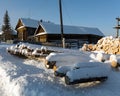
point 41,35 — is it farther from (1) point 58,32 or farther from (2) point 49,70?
(2) point 49,70

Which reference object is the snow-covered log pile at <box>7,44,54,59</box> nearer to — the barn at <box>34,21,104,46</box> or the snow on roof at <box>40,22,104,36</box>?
the barn at <box>34,21,104,46</box>

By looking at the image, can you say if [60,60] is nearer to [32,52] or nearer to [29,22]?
[32,52]

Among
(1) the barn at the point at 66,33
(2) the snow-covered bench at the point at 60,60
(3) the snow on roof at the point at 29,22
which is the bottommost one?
(2) the snow-covered bench at the point at 60,60

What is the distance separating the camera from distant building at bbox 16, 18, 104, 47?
41812 mm

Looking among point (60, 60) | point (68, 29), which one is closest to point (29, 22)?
point (68, 29)

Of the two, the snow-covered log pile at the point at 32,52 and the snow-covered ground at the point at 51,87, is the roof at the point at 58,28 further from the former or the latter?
the snow-covered ground at the point at 51,87

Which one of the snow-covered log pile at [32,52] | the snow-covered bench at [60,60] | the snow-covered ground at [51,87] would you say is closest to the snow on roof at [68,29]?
the snow-covered log pile at [32,52]

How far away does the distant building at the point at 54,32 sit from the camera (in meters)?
41.8

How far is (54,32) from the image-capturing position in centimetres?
4138

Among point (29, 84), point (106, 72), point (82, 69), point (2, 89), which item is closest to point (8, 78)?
point (2, 89)

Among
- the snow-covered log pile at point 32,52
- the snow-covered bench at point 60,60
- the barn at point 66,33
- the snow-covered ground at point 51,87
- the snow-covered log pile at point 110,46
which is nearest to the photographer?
the snow-covered ground at point 51,87

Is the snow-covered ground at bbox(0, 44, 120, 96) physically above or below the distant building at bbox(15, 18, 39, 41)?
below

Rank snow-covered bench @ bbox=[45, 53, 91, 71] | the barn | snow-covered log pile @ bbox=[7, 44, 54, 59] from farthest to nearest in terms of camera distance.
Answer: the barn < snow-covered log pile @ bbox=[7, 44, 54, 59] < snow-covered bench @ bbox=[45, 53, 91, 71]

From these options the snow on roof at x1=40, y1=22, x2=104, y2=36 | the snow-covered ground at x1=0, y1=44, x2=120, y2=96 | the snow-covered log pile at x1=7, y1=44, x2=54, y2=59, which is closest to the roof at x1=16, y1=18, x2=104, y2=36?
the snow on roof at x1=40, y1=22, x2=104, y2=36
